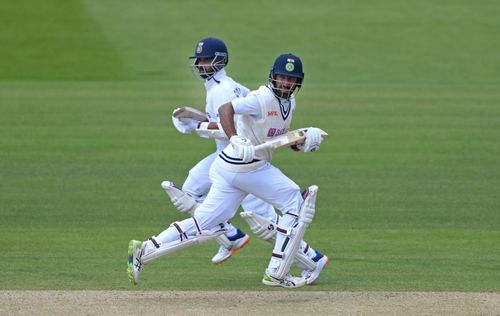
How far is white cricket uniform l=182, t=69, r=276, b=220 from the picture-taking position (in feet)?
34.1

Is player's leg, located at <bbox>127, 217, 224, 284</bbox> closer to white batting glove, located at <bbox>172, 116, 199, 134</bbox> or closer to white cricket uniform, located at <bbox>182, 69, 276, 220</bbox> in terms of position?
white cricket uniform, located at <bbox>182, 69, 276, 220</bbox>

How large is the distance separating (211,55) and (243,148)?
1864mm

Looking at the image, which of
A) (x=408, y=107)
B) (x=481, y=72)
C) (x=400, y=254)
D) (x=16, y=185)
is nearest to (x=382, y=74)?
(x=481, y=72)

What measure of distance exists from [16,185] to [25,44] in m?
13.0

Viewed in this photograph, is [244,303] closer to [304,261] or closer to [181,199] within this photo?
[304,261]

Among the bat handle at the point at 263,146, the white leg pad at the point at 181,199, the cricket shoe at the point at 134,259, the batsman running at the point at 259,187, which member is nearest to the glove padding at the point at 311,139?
the batsman running at the point at 259,187

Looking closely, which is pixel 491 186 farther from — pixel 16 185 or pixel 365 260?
pixel 16 185

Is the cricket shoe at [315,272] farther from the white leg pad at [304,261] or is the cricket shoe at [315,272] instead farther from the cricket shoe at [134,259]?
the cricket shoe at [134,259]

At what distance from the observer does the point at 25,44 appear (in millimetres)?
27953

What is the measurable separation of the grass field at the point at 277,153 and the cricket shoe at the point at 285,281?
12.9 inches

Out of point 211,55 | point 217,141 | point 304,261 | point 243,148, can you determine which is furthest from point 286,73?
point 304,261

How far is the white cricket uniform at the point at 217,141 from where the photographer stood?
10.4 metres

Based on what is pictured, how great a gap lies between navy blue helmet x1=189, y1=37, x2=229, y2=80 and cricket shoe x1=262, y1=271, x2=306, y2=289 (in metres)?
2.21

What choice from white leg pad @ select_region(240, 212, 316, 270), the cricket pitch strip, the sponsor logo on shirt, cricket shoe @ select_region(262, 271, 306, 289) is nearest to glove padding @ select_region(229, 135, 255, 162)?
the sponsor logo on shirt
